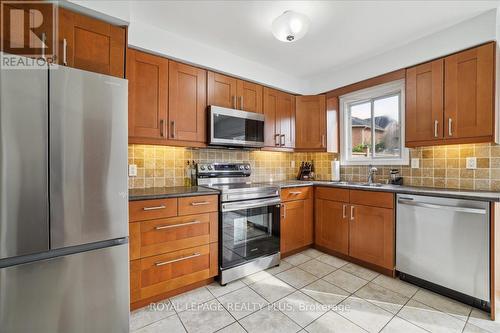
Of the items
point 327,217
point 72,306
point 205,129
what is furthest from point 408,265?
point 72,306

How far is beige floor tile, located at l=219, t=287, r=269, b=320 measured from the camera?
1.78 meters

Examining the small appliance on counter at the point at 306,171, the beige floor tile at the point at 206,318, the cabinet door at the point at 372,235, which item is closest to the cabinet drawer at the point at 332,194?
the cabinet door at the point at 372,235

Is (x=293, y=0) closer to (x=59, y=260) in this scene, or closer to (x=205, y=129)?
(x=205, y=129)

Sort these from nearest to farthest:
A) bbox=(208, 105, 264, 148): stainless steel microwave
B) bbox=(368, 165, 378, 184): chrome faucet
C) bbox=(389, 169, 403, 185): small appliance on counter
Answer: bbox=(208, 105, 264, 148): stainless steel microwave
bbox=(389, 169, 403, 185): small appliance on counter
bbox=(368, 165, 378, 184): chrome faucet

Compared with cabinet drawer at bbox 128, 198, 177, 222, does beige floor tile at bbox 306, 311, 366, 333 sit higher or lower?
lower

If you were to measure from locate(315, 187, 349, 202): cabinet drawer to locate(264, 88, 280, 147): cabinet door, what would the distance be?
2.85ft

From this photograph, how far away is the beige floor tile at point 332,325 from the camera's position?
5.17ft

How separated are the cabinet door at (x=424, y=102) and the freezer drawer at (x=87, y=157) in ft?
9.20

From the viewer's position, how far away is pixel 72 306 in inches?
51.3

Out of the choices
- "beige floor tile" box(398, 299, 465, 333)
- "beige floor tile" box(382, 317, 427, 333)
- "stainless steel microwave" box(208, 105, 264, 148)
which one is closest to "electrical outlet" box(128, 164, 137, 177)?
"stainless steel microwave" box(208, 105, 264, 148)

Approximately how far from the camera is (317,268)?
2.52 m

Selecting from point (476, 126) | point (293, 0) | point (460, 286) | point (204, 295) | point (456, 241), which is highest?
point (293, 0)

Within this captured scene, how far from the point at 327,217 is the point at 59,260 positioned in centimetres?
266

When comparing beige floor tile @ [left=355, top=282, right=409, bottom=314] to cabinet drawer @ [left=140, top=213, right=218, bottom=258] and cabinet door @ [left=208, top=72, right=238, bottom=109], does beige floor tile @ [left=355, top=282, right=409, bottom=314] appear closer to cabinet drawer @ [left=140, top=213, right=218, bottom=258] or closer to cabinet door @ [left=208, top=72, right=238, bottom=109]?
A: cabinet drawer @ [left=140, top=213, right=218, bottom=258]
